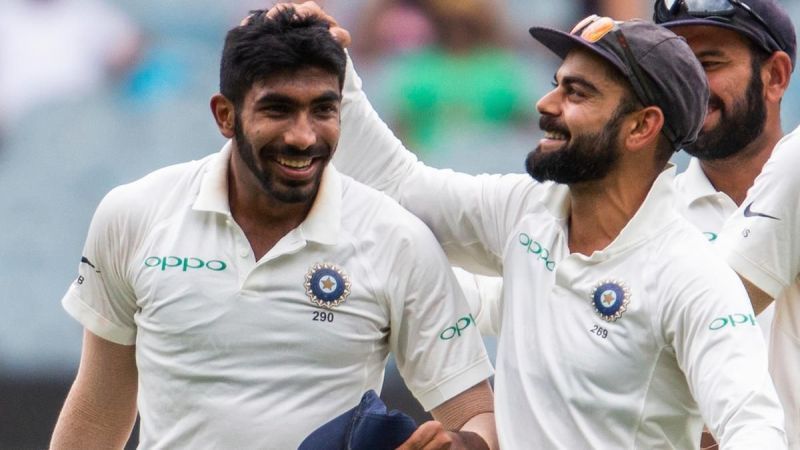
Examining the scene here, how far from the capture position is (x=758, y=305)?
407 centimetres

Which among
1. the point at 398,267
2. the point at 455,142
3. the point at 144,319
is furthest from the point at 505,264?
the point at 455,142

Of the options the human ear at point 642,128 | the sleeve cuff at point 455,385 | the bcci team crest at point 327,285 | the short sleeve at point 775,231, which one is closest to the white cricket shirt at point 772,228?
the short sleeve at point 775,231

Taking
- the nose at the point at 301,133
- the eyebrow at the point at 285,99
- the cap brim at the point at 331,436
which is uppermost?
the eyebrow at the point at 285,99

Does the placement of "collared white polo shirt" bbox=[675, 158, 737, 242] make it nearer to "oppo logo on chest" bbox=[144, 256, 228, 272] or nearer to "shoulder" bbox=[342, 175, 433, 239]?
"shoulder" bbox=[342, 175, 433, 239]

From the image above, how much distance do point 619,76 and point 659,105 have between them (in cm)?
11

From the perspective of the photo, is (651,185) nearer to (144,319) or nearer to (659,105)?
(659,105)

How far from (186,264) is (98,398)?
521mm

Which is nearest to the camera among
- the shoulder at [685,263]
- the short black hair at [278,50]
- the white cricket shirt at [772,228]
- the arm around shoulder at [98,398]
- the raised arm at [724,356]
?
the raised arm at [724,356]

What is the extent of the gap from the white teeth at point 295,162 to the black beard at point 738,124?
1084mm

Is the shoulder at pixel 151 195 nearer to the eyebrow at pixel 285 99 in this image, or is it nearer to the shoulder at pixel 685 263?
the eyebrow at pixel 285 99

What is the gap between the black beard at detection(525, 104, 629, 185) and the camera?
378 cm

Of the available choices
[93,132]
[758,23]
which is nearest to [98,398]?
[758,23]

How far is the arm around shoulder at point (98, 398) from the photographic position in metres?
4.15

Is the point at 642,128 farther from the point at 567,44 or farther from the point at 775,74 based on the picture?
the point at 775,74
